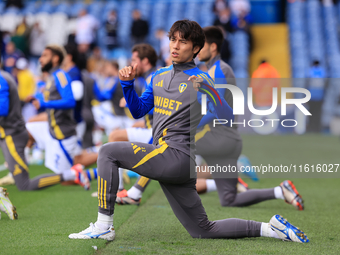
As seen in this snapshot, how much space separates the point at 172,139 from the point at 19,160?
309cm

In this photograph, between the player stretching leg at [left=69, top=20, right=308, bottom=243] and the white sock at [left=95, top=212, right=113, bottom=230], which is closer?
the player stretching leg at [left=69, top=20, right=308, bottom=243]

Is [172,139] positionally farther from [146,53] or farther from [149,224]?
[146,53]

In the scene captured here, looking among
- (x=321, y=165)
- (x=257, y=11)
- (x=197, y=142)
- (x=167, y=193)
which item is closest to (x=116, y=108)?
(x=321, y=165)

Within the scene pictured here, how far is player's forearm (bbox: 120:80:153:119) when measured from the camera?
11.0ft

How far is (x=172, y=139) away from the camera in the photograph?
3.43 metres

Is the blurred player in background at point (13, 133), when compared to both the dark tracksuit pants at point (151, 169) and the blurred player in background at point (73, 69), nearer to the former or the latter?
the blurred player in background at point (73, 69)

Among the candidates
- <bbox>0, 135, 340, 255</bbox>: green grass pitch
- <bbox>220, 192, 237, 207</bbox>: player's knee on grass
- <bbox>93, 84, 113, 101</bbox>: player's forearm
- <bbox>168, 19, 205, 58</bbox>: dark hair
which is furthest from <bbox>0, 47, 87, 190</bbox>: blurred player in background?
<bbox>93, 84, 113, 101</bbox>: player's forearm

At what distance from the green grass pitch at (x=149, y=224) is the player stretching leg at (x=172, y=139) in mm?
227

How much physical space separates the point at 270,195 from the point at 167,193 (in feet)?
6.54

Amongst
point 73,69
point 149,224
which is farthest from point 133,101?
point 73,69

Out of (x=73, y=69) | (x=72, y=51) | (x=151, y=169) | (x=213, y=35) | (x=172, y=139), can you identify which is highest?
(x=213, y=35)

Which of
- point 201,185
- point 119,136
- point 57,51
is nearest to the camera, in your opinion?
point 119,136

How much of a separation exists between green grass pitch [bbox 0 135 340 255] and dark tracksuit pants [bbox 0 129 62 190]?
133mm

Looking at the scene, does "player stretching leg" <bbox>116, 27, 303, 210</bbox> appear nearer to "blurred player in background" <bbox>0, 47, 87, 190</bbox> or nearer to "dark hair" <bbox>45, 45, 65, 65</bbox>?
"blurred player in background" <bbox>0, 47, 87, 190</bbox>
